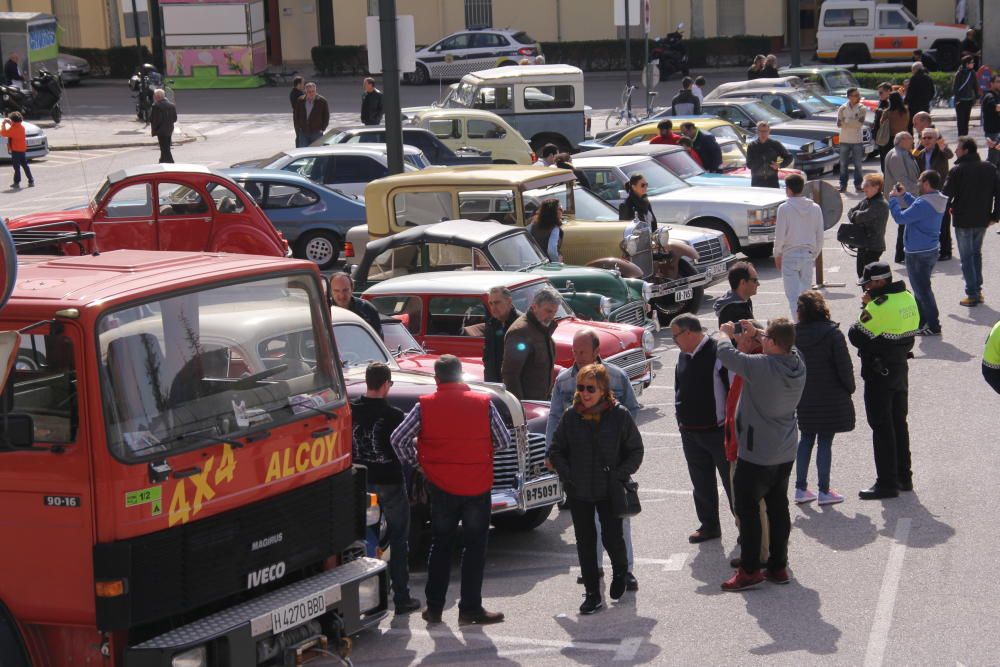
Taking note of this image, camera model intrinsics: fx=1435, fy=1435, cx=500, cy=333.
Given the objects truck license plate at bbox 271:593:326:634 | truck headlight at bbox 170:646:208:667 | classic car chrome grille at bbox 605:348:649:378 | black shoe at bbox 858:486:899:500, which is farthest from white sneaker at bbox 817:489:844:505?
truck headlight at bbox 170:646:208:667

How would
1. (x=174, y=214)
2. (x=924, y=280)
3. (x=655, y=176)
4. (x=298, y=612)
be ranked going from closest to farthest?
1. (x=298, y=612)
2. (x=924, y=280)
3. (x=174, y=214)
4. (x=655, y=176)

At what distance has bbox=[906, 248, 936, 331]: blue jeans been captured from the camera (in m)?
14.7

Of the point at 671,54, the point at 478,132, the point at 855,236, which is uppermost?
the point at 671,54

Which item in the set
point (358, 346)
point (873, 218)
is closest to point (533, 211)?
point (873, 218)

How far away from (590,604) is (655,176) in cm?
1218

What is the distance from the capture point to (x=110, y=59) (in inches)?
2031

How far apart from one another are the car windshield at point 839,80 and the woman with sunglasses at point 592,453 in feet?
85.1

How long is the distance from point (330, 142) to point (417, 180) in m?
8.88

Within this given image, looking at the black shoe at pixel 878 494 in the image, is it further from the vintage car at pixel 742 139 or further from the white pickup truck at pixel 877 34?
the white pickup truck at pixel 877 34

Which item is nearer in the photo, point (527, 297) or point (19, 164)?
point (527, 297)

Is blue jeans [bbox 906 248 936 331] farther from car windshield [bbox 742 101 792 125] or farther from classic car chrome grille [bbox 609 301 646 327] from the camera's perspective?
car windshield [bbox 742 101 792 125]

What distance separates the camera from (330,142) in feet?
80.6

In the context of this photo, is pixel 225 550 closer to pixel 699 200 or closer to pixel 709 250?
pixel 709 250

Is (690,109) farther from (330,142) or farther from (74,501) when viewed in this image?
(74,501)
